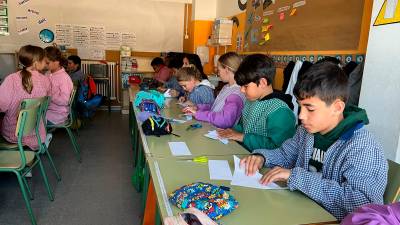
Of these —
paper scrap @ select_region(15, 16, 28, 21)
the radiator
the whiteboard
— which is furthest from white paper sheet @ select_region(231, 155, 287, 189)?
paper scrap @ select_region(15, 16, 28, 21)

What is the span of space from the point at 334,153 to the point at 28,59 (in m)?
2.68

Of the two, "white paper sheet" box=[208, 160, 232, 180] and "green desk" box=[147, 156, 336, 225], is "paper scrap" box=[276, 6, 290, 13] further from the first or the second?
"green desk" box=[147, 156, 336, 225]

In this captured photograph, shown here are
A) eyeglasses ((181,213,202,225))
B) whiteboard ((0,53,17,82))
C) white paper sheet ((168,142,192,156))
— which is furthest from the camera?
whiteboard ((0,53,17,82))

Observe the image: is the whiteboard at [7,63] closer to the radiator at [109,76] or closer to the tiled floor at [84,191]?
the radiator at [109,76]

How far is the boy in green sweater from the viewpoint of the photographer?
6.04ft

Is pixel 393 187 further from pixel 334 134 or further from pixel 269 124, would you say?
pixel 269 124

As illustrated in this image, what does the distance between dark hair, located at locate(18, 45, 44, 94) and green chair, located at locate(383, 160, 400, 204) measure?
8.97 ft

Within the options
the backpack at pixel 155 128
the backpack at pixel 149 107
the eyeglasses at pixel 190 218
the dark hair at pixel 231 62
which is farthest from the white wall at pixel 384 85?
the backpack at pixel 149 107

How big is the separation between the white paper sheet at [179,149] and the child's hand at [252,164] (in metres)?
0.34

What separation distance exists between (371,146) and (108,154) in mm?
3262

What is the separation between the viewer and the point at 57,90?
12.3 feet

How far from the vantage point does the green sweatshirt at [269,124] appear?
182 centimetres

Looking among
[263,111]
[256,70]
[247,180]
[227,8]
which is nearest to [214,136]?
[263,111]

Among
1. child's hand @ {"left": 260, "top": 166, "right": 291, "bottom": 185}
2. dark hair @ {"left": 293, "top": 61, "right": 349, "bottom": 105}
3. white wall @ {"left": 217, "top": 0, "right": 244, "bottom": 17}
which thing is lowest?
child's hand @ {"left": 260, "top": 166, "right": 291, "bottom": 185}
